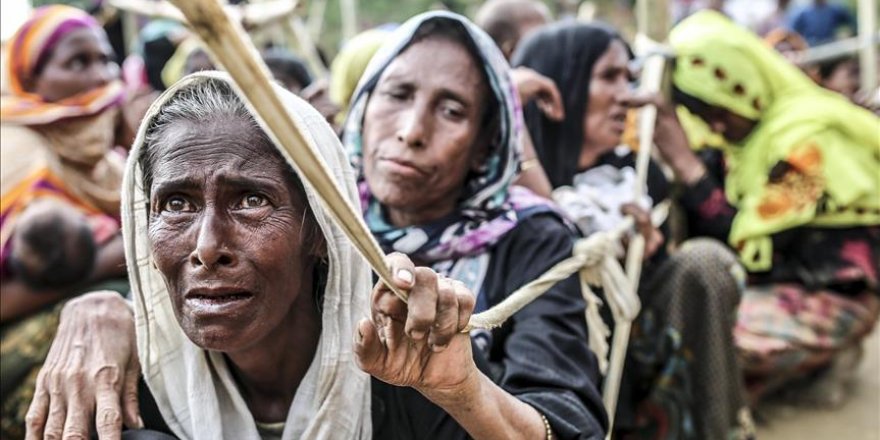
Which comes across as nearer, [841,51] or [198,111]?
[198,111]

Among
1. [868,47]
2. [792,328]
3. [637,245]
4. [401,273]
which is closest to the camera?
Result: [401,273]

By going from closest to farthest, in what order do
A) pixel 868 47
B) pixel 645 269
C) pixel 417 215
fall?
pixel 417 215, pixel 645 269, pixel 868 47

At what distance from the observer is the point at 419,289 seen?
1.17 metres

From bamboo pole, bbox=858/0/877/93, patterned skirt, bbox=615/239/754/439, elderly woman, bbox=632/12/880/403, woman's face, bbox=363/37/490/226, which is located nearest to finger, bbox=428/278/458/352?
woman's face, bbox=363/37/490/226

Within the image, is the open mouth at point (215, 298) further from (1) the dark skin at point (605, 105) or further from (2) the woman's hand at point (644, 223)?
(1) the dark skin at point (605, 105)

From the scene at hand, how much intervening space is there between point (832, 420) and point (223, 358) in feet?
11.0

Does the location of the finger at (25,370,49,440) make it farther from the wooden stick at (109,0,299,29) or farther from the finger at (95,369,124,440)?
the wooden stick at (109,0,299,29)

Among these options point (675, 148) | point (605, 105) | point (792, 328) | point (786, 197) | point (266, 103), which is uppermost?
point (266, 103)

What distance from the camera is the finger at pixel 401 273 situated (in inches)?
45.3

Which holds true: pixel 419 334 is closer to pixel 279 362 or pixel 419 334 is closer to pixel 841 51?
pixel 279 362

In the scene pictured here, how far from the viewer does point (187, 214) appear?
1.46 metres

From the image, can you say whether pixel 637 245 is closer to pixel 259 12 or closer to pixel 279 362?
pixel 279 362

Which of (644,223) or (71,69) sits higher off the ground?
(71,69)

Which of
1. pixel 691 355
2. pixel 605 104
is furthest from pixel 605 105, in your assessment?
pixel 691 355
